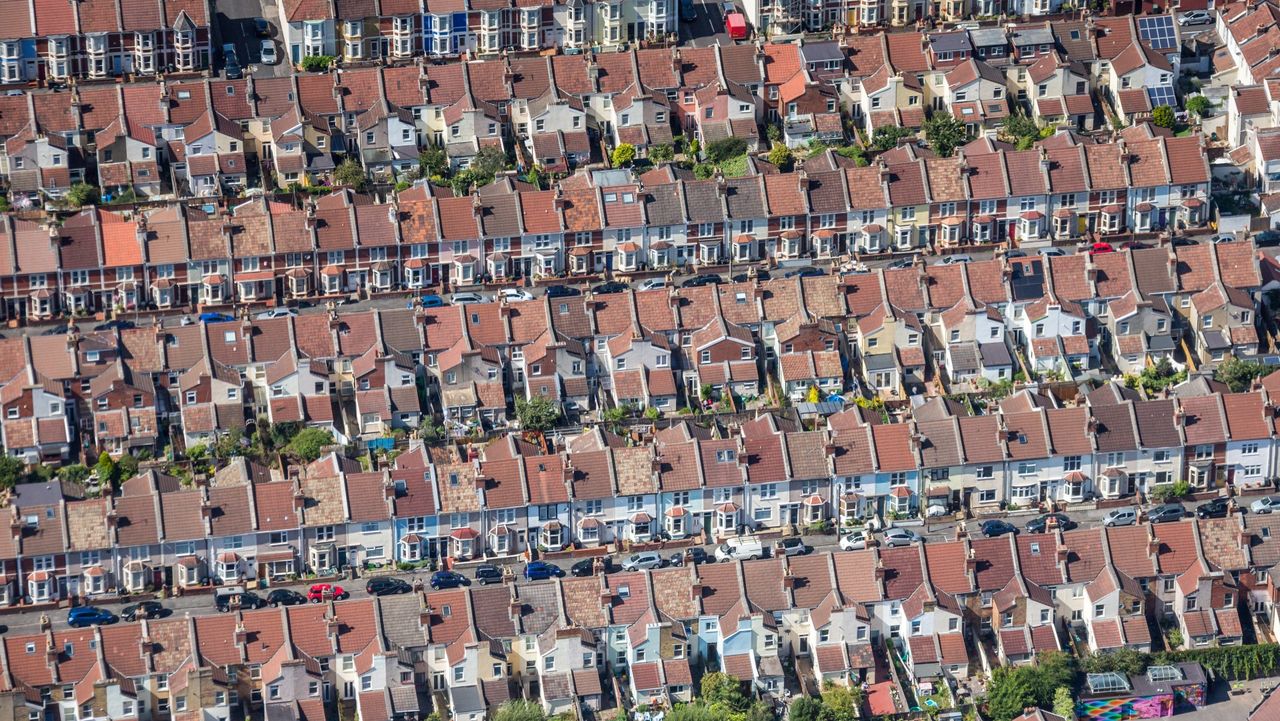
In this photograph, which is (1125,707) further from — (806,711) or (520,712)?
(520,712)

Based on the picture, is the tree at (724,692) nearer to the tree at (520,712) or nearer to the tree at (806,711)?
the tree at (806,711)

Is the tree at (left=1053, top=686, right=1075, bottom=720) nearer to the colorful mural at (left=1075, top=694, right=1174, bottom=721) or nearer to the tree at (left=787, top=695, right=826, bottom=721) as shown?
the colorful mural at (left=1075, top=694, right=1174, bottom=721)

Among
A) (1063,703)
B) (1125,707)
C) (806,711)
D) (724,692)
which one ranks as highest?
(724,692)

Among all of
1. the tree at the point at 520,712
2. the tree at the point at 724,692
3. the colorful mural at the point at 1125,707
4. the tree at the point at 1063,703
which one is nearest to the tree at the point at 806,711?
the tree at the point at 724,692

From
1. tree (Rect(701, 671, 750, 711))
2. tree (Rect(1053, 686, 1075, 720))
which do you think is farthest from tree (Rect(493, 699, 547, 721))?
tree (Rect(1053, 686, 1075, 720))

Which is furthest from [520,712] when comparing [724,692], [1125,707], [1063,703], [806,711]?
[1125,707]
